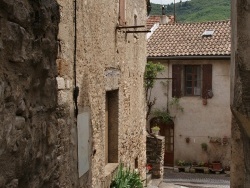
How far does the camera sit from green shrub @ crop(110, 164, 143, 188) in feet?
23.6

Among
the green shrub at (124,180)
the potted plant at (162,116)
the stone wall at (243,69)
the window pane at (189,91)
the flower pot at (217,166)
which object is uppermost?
the stone wall at (243,69)

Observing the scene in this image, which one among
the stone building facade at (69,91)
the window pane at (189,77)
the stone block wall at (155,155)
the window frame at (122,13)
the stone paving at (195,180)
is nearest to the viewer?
the stone building facade at (69,91)

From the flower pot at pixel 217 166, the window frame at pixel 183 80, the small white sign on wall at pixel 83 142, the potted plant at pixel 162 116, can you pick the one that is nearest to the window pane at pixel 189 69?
the window frame at pixel 183 80

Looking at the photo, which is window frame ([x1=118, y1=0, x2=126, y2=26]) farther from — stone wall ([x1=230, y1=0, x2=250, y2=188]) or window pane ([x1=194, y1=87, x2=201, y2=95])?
window pane ([x1=194, y1=87, x2=201, y2=95])

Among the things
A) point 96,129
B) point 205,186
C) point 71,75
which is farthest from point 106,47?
point 205,186

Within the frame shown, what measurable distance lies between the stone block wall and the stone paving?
6.36 feet

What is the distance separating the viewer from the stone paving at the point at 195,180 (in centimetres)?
1505

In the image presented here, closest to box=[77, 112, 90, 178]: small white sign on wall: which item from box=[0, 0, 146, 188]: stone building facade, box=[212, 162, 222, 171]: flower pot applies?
box=[0, 0, 146, 188]: stone building facade

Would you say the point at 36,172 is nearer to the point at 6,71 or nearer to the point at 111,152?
the point at 6,71

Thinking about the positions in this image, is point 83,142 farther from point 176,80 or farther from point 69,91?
point 176,80

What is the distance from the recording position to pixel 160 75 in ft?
61.1

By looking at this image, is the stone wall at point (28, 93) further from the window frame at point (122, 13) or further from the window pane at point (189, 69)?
the window pane at point (189, 69)

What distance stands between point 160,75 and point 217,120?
3.17 metres

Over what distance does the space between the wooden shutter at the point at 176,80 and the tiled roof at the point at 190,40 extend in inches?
25.1
